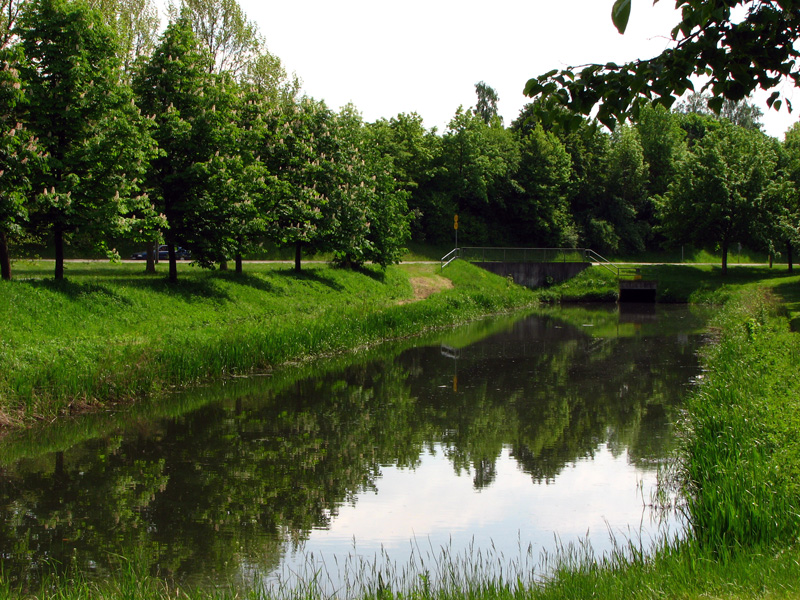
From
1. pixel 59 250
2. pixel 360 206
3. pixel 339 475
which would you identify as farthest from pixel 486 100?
pixel 339 475

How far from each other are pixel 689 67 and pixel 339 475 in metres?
8.42

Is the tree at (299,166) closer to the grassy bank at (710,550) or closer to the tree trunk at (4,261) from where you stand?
the tree trunk at (4,261)

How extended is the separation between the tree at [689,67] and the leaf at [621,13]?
7.16ft

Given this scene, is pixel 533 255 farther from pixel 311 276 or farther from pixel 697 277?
pixel 311 276

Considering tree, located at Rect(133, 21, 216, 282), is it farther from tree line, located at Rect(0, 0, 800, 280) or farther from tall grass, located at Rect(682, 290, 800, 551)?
tall grass, located at Rect(682, 290, 800, 551)

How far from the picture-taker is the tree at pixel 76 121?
825 inches

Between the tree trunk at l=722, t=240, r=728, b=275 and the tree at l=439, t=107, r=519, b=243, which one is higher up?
the tree at l=439, t=107, r=519, b=243

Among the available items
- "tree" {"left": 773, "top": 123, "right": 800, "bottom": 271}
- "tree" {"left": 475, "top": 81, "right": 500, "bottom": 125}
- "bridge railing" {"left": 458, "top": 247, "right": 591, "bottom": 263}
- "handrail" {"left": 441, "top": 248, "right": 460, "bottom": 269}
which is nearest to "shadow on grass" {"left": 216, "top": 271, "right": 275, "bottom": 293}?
"handrail" {"left": 441, "top": 248, "right": 460, "bottom": 269}

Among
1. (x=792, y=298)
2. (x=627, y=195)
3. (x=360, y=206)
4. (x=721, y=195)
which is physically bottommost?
(x=792, y=298)

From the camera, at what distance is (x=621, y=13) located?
4.82m

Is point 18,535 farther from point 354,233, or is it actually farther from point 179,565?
point 354,233

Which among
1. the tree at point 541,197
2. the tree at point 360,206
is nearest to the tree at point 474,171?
the tree at point 541,197

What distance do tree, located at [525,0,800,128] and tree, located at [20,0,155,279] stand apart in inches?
675

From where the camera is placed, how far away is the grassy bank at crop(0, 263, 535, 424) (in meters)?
16.1
